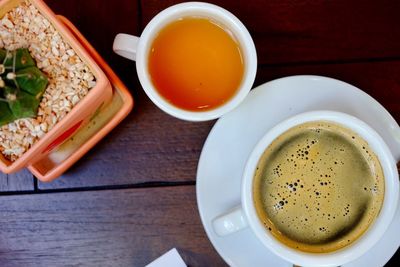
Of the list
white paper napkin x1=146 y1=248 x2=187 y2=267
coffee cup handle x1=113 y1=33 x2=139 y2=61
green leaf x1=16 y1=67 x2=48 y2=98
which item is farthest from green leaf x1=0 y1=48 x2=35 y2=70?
white paper napkin x1=146 y1=248 x2=187 y2=267

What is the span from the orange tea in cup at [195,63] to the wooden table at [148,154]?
0.07 meters

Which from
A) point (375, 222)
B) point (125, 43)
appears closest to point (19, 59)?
point (125, 43)

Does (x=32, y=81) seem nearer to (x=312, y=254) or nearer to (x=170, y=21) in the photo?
(x=170, y=21)

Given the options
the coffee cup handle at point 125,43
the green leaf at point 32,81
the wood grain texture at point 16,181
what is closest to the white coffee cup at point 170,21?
the coffee cup handle at point 125,43

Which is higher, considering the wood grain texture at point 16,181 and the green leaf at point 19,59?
the green leaf at point 19,59

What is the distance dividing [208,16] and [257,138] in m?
0.18

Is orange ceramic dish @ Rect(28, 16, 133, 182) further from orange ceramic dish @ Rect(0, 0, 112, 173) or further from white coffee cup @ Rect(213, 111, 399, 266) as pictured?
white coffee cup @ Rect(213, 111, 399, 266)

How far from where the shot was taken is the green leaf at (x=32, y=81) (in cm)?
67

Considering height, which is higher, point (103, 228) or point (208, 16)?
point (208, 16)

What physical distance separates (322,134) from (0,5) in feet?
1.48

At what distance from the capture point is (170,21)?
2.64ft

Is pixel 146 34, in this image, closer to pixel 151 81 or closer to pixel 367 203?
pixel 151 81

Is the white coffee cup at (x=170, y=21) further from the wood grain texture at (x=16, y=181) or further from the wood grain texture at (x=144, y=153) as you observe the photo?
the wood grain texture at (x=16, y=181)

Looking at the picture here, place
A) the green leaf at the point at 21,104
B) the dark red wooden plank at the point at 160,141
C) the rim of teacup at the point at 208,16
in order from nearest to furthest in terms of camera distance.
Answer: the green leaf at the point at 21,104
the rim of teacup at the point at 208,16
the dark red wooden plank at the point at 160,141
